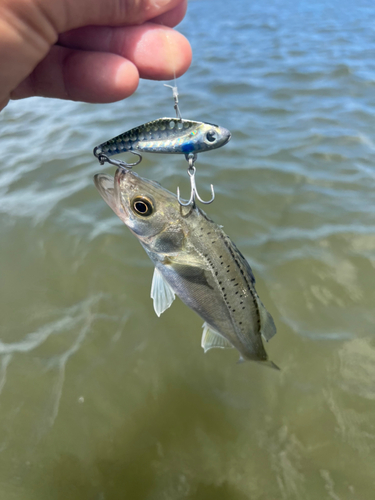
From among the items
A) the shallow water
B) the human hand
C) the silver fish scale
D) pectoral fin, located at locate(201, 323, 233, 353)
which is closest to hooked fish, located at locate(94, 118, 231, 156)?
the silver fish scale

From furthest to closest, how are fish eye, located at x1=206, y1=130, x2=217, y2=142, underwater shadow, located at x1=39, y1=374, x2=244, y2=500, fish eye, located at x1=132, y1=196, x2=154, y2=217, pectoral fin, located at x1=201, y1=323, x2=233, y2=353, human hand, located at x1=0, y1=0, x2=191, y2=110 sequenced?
1. underwater shadow, located at x1=39, y1=374, x2=244, y2=500
2. pectoral fin, located at x1=201, y1=323, x2=233, y2=353
3. fish eye, located at x1=132, y1=196, x2=154, y2=217
4. human hand, located at x1=0, y1=0, x2=191, y2=110
5. fish eye, located at x1=206, y1=130, x2=217, y2=142

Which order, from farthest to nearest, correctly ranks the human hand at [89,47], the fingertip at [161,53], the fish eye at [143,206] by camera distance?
the fingertip at [161,53], the fish eye at [143,206], the human hand at [89,47]

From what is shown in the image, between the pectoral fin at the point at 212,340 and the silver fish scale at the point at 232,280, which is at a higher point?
the silver fish scale at the point at 232,280

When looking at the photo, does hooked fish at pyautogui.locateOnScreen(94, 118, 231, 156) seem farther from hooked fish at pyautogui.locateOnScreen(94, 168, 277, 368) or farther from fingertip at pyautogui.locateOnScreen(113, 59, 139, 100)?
fingertip at pyautogui.locateOnScreen(113, 59, 139, 100)

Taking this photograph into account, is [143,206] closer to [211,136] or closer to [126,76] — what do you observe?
[211,136]

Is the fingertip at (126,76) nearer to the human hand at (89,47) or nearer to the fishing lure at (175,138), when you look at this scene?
the human hand at (89,47)

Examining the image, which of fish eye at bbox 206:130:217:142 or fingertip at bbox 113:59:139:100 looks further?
fingertip at bbox 113:59:139:100

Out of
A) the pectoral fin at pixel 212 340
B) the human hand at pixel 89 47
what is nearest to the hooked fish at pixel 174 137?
the human hand at pixel 89 47
